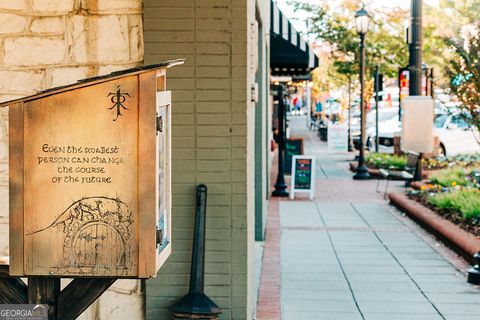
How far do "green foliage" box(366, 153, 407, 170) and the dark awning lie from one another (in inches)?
213

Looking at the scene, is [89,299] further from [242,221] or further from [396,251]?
[396,251]

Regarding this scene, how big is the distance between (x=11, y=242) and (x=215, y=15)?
9.89 ft

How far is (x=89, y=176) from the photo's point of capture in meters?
3.67

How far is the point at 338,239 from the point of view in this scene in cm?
1209

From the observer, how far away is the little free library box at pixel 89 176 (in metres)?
3.67

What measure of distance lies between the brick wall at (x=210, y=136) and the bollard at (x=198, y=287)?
0.17 metres

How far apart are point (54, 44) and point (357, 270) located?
16.1 feet

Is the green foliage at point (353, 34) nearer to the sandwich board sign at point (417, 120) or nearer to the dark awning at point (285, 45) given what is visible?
the dark awning at point (285, 45)

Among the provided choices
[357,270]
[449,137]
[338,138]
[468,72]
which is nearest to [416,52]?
[468,72]

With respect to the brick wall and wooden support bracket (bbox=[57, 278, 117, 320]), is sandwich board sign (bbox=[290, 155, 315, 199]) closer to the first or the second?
the brick wall

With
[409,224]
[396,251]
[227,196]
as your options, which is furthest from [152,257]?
[409,224]

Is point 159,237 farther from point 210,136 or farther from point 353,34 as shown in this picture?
point 353,34

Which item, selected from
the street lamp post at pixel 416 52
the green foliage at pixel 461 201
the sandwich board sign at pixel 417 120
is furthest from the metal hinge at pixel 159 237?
the street lamp post at pixel 416 52

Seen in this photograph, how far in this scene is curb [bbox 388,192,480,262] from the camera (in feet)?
33.9
